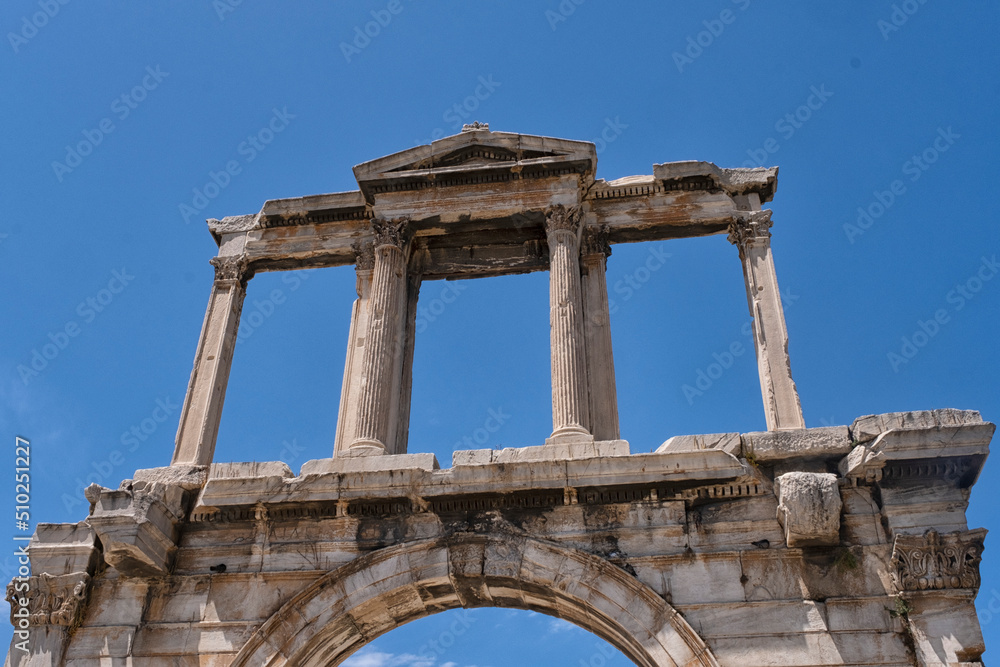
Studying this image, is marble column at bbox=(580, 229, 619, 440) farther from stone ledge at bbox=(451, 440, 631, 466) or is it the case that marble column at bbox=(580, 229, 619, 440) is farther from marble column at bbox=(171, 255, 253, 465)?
marble column at bbox=(171, 255, 253, 465)

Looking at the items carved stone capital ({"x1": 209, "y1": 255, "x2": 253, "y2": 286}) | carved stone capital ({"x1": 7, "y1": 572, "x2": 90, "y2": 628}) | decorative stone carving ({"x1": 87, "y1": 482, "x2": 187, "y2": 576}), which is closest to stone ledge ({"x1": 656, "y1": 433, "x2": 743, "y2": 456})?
decorative stone carving ({"x1": 87, "y1": 482, "x2": 187, "y2": 576})

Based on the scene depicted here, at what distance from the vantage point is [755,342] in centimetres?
1101

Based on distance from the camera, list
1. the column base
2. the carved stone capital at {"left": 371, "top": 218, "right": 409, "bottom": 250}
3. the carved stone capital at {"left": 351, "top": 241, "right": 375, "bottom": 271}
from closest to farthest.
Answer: the column base
the carved stone capital at {"left": 371, "top": 218, "right": 409, "bottom": 250}
the carved stone capital at {"left": 351, "top": 241, "right": 375, "bottom": 271}

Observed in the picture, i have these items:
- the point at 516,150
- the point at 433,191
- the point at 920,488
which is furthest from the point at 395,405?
the point at 920,488

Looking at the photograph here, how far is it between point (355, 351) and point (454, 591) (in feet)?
12.4

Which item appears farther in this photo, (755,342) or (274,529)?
(755,342)

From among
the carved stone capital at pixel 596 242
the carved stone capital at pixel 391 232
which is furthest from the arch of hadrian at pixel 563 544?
the carved stone capital at pixel 391 232

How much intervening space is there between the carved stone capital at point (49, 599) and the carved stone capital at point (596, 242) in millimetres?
7285

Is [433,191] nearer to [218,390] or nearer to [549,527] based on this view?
[218,390]

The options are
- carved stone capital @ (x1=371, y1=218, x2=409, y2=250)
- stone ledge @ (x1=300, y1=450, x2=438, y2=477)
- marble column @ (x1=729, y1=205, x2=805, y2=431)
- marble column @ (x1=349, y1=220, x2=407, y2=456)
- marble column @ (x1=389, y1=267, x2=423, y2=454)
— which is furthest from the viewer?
carved stone capital @ (x1=371, y1=218, x2=409, y2=250)

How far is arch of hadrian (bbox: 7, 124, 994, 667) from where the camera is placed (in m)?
8.24

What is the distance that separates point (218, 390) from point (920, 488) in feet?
27.1

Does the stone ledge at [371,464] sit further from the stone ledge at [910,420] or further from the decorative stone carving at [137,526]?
the stone ledge at [910,420]

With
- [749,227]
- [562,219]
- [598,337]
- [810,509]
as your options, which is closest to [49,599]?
[598,337]
